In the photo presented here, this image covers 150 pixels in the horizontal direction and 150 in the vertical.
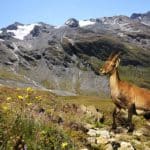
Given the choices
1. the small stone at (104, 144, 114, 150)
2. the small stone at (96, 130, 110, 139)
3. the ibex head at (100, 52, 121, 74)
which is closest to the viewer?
the small stone at (104, 144, 114, 150)

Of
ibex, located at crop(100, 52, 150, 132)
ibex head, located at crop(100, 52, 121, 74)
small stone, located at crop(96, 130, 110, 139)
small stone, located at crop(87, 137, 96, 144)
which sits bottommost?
small stone, located at crop(96, 130, 110, 139)

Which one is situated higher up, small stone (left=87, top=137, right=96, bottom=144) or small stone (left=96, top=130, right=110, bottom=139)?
small stone (left=87, top=137, right=96, bottom=144)

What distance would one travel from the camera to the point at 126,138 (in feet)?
52.6

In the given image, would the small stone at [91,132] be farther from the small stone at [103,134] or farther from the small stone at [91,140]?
the small stone at [91,140]

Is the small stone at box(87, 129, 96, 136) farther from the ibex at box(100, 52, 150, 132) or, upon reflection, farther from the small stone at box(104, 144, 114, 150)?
the ibex at box(100, 52, 150, 132)

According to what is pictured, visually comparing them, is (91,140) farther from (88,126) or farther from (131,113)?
(131,113)

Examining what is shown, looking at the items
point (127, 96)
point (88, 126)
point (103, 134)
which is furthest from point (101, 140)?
point (127, 96)

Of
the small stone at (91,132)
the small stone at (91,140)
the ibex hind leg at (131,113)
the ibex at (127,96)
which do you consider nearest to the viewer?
the small stone at (91,140)

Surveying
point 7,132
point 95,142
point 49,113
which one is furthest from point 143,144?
point 7,132

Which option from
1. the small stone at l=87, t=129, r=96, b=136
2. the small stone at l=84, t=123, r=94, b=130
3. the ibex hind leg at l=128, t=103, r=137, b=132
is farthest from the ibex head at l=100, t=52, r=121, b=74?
the small stone at l=87, t=129, r=96, b=136

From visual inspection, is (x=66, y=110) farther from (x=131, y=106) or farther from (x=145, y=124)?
(x=145, y=124)

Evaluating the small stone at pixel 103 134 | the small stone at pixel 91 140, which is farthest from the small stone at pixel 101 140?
the small stone at pixel 103 134

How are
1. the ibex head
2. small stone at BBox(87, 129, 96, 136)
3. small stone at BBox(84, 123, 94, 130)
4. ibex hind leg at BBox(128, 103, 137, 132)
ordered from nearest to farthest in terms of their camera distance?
1. small stone at BBox(87, 129, 96, 136)
2. small stone at BBox(84, 123, 94, 130)
3. ibex hind leg at BBox(128, 103, 137, 132)
4. the ibex head

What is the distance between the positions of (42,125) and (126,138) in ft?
19.4
